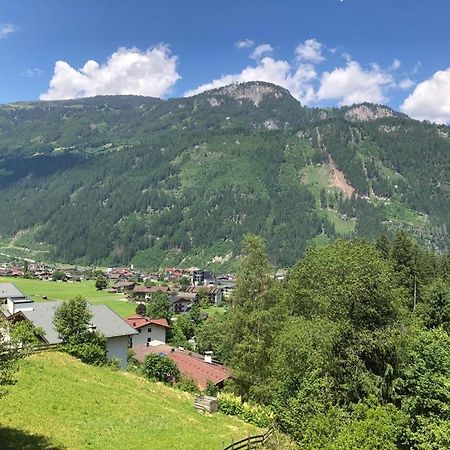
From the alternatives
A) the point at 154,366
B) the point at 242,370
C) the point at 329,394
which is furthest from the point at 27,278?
the point at 329,394

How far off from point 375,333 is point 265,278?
A: 11269 mm

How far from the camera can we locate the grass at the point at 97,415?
21.7 metres

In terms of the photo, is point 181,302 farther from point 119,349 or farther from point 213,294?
point 119,349

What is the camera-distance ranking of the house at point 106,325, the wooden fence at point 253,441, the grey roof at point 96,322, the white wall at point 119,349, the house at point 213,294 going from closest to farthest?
the wooden fence at point 253,441 < the grey roof at point 96,322 < the house at point 106,325 < the white wall at point 119,349 < the house at point 213,294

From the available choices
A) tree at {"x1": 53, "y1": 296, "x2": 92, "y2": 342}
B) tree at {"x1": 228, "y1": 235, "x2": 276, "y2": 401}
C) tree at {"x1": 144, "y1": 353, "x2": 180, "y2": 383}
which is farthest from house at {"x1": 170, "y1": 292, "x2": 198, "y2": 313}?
tree at {"x1": 228, "y1": 235, "x2": 276, "y2": 401}

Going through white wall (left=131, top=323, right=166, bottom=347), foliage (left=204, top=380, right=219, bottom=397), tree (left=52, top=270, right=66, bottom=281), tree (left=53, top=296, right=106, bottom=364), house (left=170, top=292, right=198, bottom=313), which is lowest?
house (left=170, top=292, right=198, bottom=313)

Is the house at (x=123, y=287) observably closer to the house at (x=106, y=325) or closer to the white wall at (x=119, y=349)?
the house at (x=106, y=325)

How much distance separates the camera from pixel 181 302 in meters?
149

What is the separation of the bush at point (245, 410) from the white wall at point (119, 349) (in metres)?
18.1

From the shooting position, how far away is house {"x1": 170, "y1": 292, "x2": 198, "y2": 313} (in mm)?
143837

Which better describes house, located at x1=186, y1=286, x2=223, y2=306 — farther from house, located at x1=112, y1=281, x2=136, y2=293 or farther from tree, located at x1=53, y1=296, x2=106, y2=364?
tree, located at x1=53, y1=296, x2=106, y2=364

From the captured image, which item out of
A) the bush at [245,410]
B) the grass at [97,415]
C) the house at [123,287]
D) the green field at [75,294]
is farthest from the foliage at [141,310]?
the bush at [245,410]

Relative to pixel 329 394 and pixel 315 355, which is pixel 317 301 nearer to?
pixel 315 355

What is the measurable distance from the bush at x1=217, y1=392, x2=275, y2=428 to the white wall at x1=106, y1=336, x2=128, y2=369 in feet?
59.4
